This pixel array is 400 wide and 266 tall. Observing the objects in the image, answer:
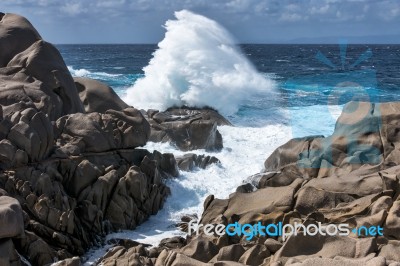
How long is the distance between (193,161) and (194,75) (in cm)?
1521

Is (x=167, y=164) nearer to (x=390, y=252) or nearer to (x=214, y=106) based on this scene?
(x=390, y=252)

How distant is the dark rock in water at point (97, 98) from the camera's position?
21516mm

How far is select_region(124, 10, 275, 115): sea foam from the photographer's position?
1299 inches

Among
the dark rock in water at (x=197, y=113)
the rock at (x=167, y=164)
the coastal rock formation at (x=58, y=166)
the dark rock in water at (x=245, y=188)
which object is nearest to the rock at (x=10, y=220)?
the coastal rock formation at (x=58, y=166)

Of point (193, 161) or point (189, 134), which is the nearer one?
point (193, 161)

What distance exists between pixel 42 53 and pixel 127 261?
10680 mm

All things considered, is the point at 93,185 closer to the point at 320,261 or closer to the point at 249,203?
the point at 249,203

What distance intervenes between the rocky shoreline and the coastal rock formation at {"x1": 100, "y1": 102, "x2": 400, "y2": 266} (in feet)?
0.09

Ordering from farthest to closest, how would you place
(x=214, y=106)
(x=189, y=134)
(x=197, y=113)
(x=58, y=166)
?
(x=214, y=106) → (x=197, y=113) → (x=189, y=134) → (x=58, y=166)

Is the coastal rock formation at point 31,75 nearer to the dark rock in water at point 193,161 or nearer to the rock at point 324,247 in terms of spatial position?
the dark rock in water at point 193,161

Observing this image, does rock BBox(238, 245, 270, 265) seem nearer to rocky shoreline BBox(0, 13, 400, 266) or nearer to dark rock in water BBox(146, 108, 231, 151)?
rocky shoreline BBox(0, 13, 400, 266)

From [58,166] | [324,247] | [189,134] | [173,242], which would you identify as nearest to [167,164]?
[189,134]

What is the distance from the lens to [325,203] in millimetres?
13258

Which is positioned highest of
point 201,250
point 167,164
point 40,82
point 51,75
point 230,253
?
point 51,75
